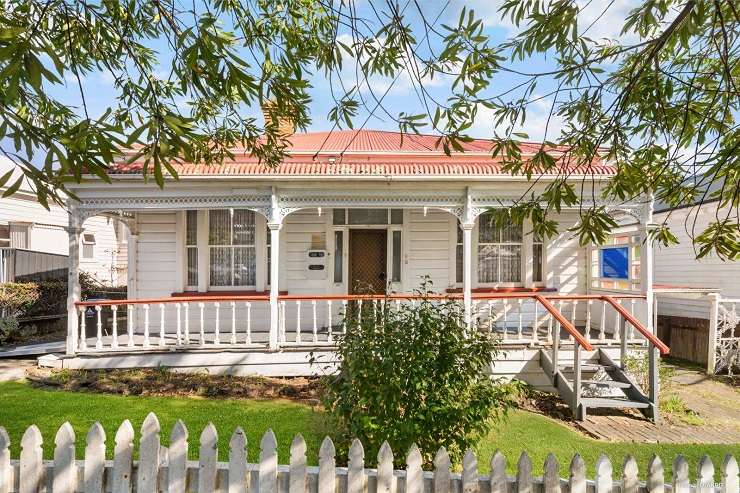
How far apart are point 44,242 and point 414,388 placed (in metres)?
17.5

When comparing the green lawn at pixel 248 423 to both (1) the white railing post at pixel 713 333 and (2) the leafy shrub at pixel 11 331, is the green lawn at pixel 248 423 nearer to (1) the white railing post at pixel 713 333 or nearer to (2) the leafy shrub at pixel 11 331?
(2) the leafy shrub at pixel 11 331

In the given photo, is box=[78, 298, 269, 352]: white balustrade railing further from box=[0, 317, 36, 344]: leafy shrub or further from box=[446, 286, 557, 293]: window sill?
box=[446, 286, 557, 293]: window sill

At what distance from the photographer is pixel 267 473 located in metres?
2.39

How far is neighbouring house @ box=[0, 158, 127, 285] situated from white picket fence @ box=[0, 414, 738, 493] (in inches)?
322

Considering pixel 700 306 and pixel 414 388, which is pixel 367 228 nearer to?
pixel 414 388

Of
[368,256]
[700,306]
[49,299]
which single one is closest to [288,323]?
[368,256]

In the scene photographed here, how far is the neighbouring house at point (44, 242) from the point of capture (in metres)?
12.3

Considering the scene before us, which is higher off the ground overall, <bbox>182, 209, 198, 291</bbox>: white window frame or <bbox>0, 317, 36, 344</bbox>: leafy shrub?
<bbox>182, 209, 198, 291</bbox>: white window frame

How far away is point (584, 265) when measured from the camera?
10375 millimetres

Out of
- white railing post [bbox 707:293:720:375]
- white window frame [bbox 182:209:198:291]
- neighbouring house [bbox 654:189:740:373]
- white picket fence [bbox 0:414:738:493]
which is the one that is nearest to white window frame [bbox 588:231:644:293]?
neighbouring house [bbox 654:189:740:373]

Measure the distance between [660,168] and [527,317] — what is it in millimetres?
7164

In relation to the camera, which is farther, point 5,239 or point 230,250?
point 5,239

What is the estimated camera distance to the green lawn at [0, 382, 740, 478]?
464 centimetres

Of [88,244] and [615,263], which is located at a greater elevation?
[88,244]
